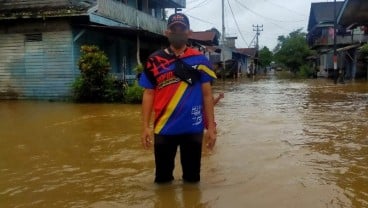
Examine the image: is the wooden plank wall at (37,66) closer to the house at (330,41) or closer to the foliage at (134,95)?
the foliage at (134,95)

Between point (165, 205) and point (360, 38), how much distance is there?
3722 centimetres

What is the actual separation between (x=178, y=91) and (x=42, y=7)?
13.6 metres

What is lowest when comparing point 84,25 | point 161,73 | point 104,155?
point 104,155

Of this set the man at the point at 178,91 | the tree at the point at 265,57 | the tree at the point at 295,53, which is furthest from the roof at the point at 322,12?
the man at the point at 178,91

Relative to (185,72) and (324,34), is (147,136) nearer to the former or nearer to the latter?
(185,72)

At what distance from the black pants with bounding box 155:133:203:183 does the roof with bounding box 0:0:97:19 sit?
11734 millimetres

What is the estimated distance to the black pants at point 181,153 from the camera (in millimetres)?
4109

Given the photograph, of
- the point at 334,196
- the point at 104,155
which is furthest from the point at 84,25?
the point at 334,196

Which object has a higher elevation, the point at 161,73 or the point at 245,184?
the point at 161,73

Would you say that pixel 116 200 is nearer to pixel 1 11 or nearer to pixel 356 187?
pixel 356 187

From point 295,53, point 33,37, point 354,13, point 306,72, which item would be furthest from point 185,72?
point 295,53

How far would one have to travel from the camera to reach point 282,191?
4.60 meters

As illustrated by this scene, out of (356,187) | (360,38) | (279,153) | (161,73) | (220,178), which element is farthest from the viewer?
(360,38)

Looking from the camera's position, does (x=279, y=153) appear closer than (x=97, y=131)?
Yes
